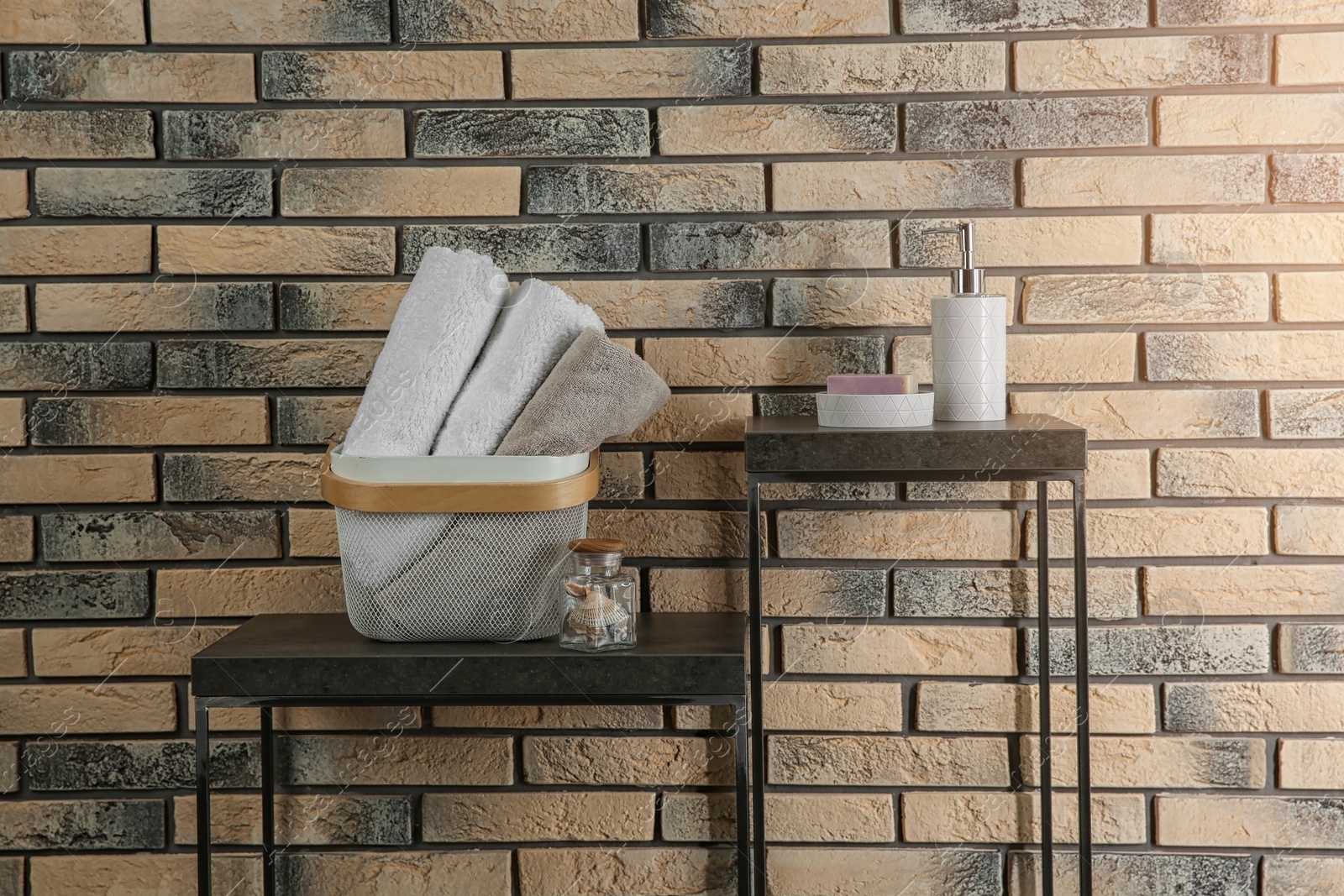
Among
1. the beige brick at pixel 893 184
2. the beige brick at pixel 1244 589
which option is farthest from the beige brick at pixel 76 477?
the beige brick at pixel 1244 589

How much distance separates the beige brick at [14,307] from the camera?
48.8 inches

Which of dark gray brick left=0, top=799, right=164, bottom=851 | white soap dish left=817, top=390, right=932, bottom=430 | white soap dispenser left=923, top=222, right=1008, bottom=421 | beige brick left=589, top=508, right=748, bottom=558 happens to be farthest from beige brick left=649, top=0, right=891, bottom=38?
dark gray brick left=0, top=799, right=164, bottom=851

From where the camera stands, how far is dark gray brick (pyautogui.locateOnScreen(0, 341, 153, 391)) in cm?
124

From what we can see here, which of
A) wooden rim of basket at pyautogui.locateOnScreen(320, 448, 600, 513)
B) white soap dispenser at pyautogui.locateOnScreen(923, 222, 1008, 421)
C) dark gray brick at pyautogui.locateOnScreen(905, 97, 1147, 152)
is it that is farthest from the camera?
dark gray brick at pyautogui.locateOnScreen(905, 97, 1147, 152)

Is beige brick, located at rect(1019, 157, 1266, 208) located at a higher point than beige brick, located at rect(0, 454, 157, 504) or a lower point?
higher

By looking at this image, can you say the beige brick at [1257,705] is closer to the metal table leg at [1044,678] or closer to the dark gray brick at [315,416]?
the metal table leg at [1044,678]

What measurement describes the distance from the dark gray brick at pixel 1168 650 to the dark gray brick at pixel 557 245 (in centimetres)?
67

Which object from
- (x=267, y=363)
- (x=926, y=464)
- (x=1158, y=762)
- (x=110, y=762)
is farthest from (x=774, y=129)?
(x=110, y=762)

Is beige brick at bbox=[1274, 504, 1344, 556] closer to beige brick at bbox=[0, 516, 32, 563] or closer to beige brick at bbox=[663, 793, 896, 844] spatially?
beige brick at bbox=[663, 793, 896, 844]

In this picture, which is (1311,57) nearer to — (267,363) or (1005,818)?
(1005,818)

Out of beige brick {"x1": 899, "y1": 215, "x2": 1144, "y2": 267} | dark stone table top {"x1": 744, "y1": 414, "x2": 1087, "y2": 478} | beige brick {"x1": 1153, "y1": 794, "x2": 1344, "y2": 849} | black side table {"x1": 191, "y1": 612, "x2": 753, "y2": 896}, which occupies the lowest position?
beige brick {"x1": 1153, "y1": 794, "x2": 1344, "y2": 849}

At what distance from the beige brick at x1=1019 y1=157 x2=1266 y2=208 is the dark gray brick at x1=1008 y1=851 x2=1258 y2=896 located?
756mm

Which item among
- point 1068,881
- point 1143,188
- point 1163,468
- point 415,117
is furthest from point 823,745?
point 415,117

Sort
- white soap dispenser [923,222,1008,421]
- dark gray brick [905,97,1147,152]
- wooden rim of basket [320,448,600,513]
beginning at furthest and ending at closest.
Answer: dark gray brick [905,97,1147,152] < white soap dispenser [923,222,1008,421] < wooden rim of basket [320,448,600,513]
